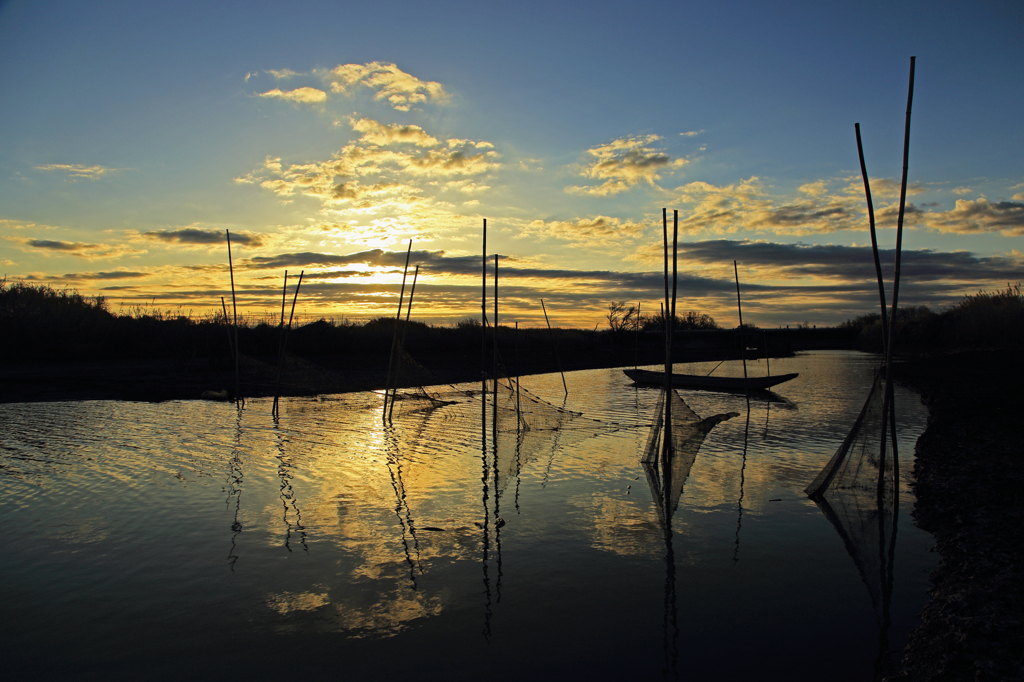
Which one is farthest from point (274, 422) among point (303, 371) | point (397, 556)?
point (397, 556)

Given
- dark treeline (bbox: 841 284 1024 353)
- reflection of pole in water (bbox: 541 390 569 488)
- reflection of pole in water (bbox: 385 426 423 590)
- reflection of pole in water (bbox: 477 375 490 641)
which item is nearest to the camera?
reflection of pole in water (bbox: 477 375 490 641)

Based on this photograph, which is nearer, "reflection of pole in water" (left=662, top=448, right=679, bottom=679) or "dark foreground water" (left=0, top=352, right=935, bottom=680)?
"reflection of pole in water" (left=662, top=448, right=679, bottom=679)

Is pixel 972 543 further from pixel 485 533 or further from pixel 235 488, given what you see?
pixel 235 488

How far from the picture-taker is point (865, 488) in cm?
820

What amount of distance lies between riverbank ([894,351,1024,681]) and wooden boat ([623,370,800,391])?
9633mm

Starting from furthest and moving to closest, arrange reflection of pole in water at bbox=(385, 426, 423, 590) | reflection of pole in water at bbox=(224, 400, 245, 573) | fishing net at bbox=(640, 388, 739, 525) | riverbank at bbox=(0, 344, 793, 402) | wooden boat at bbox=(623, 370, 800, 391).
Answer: wooden boat at bbox=(623, 370, 800, 391) → riverbank at bbox=(0, 344, 793, 402) → fishing net at bbox=(640, 388, 739, 525) → reflection of pole in water at bbox=(224, 400, 245, 573) → reflection of pole in water at bbox=(385, 426, 423, 590)

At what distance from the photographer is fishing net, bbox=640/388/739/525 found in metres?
8.69

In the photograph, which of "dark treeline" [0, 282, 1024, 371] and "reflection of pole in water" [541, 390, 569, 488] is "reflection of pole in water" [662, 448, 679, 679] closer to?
"reflection of pole in water" [541, 390, 569, 488]

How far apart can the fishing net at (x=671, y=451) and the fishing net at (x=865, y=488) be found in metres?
2.07

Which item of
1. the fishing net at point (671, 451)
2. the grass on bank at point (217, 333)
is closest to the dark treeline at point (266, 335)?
the grass on bank at point (217, 333)

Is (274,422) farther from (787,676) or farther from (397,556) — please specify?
(787,676)

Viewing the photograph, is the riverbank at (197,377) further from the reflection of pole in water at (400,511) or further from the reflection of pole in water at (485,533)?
the reflection of pole in water at (400,511)

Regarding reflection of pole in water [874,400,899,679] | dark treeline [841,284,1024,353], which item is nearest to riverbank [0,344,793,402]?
reflection of pole in water [874,400,899,679]

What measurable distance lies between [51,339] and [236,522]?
32.5m
